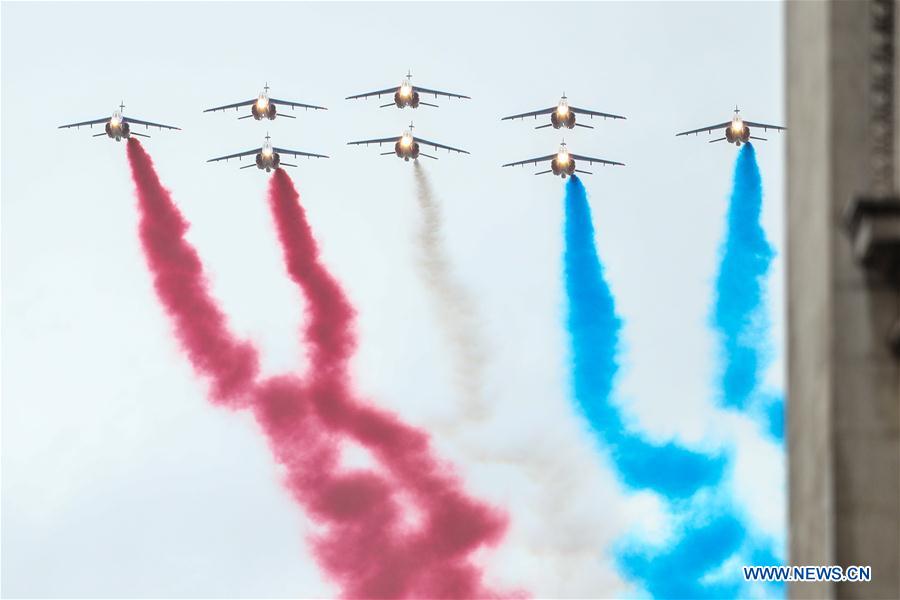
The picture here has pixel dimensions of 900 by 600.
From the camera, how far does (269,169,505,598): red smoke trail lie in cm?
12769

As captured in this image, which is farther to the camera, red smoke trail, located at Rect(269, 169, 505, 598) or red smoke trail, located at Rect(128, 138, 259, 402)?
red smoke trail, located at Rect(128, 138, 259, 402)

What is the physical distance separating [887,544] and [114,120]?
10164 centimetres

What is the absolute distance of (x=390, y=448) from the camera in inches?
5241

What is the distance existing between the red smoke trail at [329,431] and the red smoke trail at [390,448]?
66mm

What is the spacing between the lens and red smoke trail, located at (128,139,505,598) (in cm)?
12756

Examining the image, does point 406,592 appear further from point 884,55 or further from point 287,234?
point 884,55

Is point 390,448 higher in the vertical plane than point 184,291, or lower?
lower

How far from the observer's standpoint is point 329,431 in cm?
13275

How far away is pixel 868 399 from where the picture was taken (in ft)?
146

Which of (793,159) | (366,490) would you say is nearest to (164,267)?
(366,490)

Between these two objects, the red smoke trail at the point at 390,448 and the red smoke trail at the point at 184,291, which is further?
the red smoke trail at the point at 184,291

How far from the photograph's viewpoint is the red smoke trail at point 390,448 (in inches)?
5027

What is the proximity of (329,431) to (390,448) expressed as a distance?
407 cm

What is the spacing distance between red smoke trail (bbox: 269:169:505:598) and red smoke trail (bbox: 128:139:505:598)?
0.22 feet
